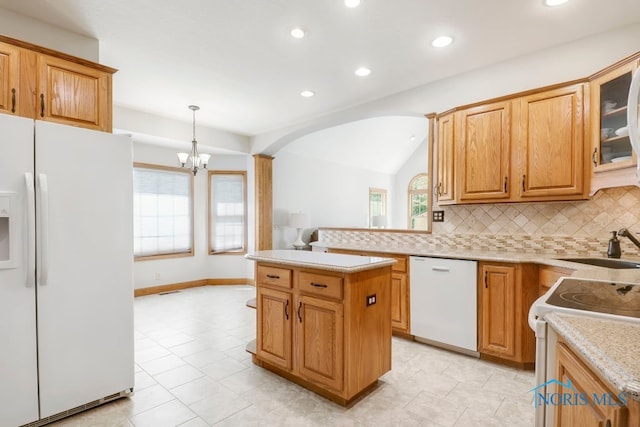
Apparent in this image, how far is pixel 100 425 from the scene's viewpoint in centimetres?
194

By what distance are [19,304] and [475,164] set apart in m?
3.50

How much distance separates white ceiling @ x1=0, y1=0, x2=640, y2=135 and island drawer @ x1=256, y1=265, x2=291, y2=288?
1.86m

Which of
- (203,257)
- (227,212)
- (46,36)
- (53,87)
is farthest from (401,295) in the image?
(203,257)

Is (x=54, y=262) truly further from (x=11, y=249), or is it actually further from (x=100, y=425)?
(x=100, y=425)

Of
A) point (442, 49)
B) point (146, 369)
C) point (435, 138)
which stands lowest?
point (146, 369)

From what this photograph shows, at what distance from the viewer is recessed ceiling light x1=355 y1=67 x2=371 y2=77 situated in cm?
315

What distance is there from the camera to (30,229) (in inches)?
71.3

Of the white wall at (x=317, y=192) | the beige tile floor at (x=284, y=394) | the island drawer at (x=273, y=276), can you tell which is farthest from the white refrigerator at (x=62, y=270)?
the white wall at (x=317, y=192)

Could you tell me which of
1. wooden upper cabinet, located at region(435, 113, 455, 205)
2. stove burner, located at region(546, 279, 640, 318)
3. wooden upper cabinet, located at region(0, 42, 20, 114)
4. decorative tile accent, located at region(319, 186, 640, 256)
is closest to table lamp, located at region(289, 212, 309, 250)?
decorative tile accent, located at region(319, 186, 640, 256)

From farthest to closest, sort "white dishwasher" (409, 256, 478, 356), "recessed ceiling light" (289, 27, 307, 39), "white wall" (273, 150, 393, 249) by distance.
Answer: "white wall" (273, 150, 393, 249) → "white dishwasher" (409, 256, 478, 356) → "recessed ceiling light" (289, 27, 307, 39)

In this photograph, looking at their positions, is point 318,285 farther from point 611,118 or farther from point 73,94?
point 611,118

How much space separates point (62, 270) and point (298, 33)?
2.32 m

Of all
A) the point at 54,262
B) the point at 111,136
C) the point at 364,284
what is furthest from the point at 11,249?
the point at 364,284

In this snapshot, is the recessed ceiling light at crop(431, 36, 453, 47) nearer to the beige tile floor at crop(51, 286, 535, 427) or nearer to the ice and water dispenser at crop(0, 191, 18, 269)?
the beige tile floor at crop(51, 286, 535, 427)
